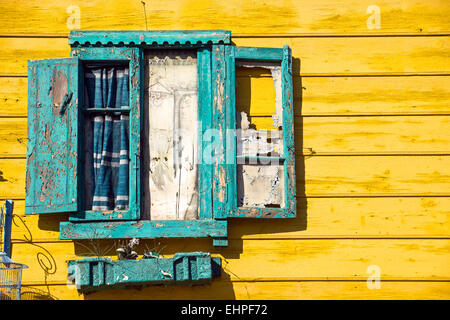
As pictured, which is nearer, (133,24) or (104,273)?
(104,273)

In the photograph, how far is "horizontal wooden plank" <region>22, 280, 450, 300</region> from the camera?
4.47m

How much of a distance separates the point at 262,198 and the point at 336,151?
0.66m

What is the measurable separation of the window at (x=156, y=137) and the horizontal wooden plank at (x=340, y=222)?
0.45 feet

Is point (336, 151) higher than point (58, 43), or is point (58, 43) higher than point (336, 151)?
point (58, 43)

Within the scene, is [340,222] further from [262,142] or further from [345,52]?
[345,52]

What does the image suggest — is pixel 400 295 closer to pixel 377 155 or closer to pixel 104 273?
pixel 377 155

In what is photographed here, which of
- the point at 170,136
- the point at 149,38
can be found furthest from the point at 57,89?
the point at 170,136

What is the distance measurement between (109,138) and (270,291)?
5.24ft

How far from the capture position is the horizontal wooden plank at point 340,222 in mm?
4570

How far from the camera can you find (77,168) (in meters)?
4.47

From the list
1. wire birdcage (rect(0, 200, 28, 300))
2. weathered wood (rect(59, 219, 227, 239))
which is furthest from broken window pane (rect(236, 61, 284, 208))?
wire birdcage (rect(0, 200, 28, 300))

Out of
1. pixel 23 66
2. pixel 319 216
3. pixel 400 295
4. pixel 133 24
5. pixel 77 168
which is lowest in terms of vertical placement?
pixel 400 295

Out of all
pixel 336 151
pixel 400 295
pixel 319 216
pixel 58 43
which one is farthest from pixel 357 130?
pixel 58 43

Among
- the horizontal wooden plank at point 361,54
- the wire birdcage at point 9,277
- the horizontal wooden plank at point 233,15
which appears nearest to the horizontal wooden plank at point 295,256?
the wire birdcage at point 9,277
